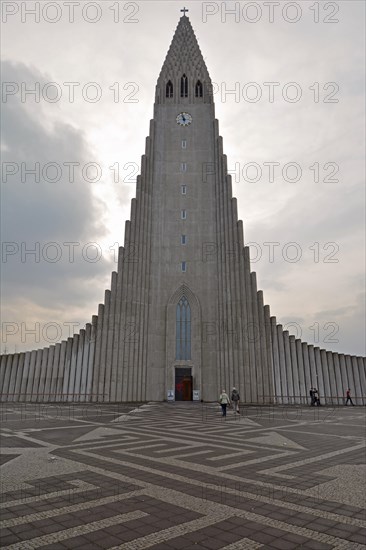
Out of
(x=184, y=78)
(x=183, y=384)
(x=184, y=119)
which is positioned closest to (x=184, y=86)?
(x=184, y=78)

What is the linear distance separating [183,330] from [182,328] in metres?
0.23

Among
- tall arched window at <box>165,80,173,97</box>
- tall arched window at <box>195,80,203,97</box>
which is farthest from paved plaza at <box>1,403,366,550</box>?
tall arched window at <box>165,80,173,97</box>

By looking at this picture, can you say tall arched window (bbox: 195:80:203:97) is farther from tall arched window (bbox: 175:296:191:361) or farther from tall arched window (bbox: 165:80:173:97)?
tall arched window (bbox: 175:296:191:361)

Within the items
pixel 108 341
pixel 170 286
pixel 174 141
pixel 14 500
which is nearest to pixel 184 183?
pixel 174 141

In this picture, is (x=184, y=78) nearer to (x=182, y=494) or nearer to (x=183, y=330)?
(x=183, y=330)

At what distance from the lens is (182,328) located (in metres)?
38.3

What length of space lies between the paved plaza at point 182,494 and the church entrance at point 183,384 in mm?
26101

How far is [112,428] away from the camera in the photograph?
589 inches

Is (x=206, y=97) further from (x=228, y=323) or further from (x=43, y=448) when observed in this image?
(x=43, y=448)

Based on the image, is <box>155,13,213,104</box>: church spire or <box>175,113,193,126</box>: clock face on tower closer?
<box>175,113,193,126</box>: clock face on tower

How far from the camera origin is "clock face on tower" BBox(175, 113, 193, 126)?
4475 centimetres

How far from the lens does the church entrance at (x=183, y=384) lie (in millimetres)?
37000

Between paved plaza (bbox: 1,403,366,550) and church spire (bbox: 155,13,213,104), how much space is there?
4408 cm

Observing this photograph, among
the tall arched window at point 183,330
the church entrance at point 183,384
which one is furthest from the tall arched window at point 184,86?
the church entrance at point 183,384
